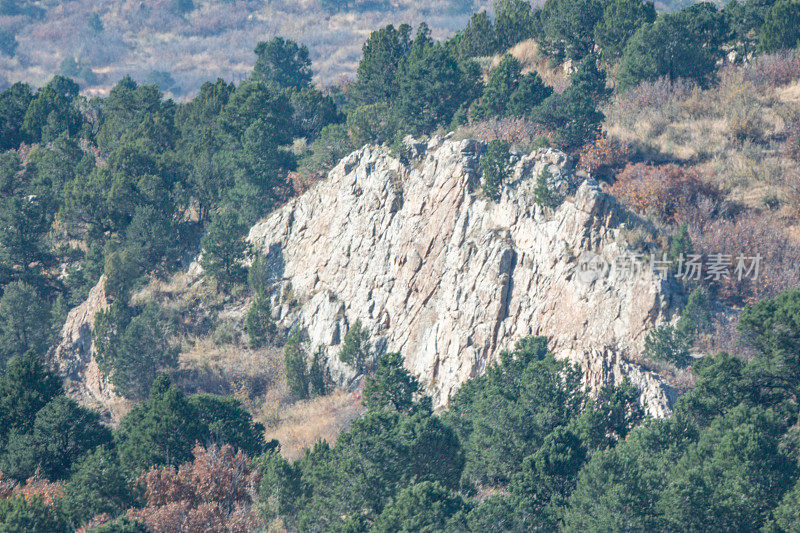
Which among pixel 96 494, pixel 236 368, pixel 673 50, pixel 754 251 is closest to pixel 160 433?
pixel 96 494

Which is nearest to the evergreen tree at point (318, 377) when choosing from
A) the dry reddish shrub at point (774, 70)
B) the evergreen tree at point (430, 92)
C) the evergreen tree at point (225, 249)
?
the evergreen tree at point (225, 249)

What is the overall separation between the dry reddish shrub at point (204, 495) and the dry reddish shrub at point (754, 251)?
19.4m

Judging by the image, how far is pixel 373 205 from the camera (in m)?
41.3

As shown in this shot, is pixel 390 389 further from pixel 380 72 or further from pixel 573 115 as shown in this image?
pixel 380 72

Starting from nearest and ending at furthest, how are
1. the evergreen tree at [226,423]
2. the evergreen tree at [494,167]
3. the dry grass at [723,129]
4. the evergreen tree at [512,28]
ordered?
1. the evergreen tree at [226,423]
2. the evergreen tree at [494,167]
3. the dry grass at [723,129]
4. the evergreen tree at [512,28]

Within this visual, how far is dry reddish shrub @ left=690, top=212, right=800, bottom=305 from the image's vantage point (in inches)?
1258

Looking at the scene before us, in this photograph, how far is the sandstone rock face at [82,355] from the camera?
140 ft

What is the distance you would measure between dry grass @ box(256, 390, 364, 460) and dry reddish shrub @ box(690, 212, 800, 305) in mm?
15947

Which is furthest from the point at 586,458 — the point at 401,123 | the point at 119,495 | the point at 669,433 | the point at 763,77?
the point at 763,77

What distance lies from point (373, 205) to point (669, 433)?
853 inches

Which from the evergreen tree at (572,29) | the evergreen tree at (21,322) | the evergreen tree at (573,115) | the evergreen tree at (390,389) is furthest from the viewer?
the evergreen tree at (572,29)

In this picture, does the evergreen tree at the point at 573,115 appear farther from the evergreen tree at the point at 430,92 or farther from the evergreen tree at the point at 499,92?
the evergreen tree at the point at 430,92

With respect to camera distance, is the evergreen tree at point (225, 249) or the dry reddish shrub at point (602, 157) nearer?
the dry reddish shrub at point (602, 157)

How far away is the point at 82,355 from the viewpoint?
44219 mm
